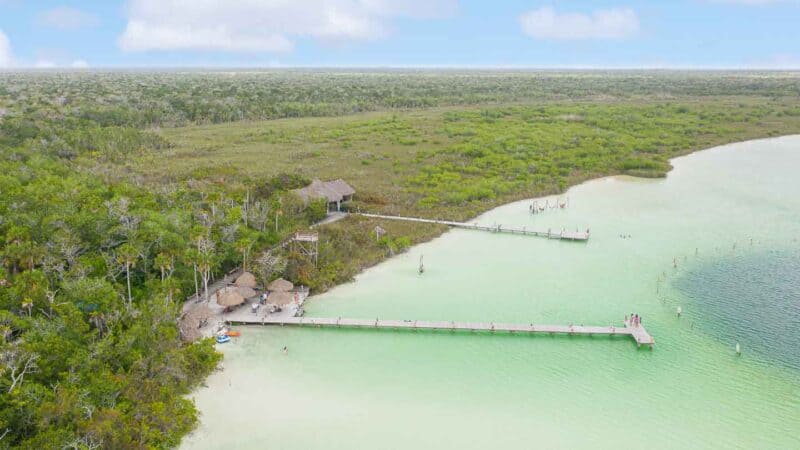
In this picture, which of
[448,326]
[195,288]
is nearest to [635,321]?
[448,326]

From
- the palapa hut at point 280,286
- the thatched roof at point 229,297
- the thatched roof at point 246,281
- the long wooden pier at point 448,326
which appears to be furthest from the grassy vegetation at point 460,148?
the thatched roof at point 229,297

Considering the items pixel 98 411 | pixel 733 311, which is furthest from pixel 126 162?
pixel 733 311

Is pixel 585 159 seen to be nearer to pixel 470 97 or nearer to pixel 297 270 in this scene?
pixel 297 270

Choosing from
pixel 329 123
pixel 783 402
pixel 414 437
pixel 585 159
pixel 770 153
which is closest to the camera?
pixel 414 437

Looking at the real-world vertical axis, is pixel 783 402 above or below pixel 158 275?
below

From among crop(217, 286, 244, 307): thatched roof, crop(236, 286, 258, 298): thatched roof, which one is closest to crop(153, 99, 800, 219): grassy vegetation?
crop(236, 286, 258, 298): thatched roof

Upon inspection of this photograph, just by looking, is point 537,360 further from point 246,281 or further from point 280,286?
point 246,281
